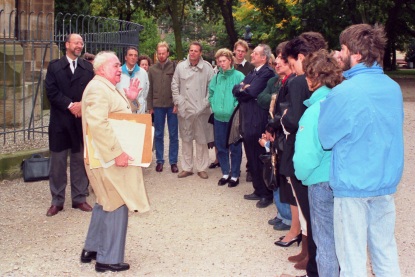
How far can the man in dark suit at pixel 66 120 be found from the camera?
7.66m

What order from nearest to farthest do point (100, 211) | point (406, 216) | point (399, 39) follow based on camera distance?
point (100, 211) → point (406, 216) → point (399, 39)

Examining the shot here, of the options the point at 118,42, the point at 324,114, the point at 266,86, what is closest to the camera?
the point at 324,114

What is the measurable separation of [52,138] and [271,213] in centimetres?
252

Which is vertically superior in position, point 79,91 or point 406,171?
point 79,91

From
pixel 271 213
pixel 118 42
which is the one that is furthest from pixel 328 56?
pixel 118 42

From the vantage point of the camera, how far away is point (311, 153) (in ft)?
14.3

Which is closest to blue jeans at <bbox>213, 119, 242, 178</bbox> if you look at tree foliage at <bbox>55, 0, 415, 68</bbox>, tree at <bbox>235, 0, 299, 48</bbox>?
tree foliage at <bbox>55, 0, 415, 68</bbox>

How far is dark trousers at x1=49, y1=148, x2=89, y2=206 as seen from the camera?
7.69 metres

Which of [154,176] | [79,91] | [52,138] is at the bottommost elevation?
[154,176]

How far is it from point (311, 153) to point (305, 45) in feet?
4.27

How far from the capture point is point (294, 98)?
5234 millimetres

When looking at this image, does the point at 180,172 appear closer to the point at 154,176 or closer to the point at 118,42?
the point at 154,176

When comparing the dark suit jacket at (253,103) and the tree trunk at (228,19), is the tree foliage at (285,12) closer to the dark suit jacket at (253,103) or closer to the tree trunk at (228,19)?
the tree trunk at (228,19)

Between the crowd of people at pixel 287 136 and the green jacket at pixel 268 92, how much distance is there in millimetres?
14
